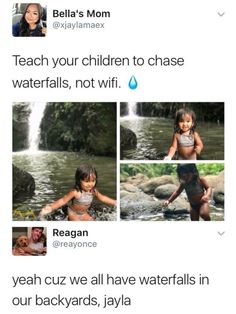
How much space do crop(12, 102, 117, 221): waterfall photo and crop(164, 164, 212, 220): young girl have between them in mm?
501

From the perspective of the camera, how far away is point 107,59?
335 centimetres

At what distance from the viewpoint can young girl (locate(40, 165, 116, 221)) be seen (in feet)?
10.9

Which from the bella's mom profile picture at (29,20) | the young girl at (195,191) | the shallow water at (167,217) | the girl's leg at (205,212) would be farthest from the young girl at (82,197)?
the bella's mom profile picture at (29,20)

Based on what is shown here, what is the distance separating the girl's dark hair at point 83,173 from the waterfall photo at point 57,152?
2 centimetres

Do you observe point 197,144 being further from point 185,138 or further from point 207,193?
point 207,193

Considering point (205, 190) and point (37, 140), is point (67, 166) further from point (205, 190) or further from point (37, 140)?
point (205, 190)

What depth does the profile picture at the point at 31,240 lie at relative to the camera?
3.39 metres

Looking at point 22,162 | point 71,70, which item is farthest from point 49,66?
point 22,162

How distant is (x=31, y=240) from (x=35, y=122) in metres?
0.88

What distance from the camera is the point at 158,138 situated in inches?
131

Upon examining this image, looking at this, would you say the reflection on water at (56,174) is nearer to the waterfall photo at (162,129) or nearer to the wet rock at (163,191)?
the waterfall photo at (162,129)

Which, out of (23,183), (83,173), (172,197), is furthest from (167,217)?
(23,183)

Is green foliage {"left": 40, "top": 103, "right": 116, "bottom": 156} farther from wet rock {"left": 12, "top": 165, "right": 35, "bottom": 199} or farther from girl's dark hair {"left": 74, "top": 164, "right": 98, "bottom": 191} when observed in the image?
wet rock {"left": 12, "top": 165, "right": 35, "bottom": 199}

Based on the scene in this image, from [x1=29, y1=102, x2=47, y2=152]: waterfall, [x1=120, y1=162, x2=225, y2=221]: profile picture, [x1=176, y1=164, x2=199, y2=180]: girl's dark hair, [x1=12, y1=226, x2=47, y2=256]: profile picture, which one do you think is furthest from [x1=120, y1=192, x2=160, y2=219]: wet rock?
[x1=29, y1=102, x2=47, y2=152]: waterfall
